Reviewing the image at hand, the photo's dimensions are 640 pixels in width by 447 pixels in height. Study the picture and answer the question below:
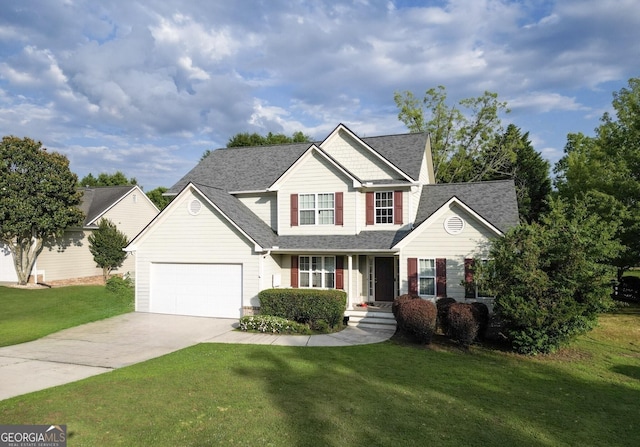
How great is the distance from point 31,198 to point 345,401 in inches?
899

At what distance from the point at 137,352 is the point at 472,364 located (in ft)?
33.0

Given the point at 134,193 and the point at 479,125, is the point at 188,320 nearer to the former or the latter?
the point at 134,193

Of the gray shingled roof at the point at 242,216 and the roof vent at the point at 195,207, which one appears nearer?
the gray shingled roof at the point at 242,216

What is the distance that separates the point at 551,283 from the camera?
13.1 m

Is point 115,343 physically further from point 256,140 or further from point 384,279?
point 256,140

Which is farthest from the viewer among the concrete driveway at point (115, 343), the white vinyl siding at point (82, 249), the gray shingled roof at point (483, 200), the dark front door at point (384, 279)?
the white vinyl siding at point (82, 249)

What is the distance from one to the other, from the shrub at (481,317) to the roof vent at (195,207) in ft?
39.7

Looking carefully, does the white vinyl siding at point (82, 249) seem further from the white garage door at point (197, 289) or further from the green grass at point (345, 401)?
the green grass at point (345, 401)

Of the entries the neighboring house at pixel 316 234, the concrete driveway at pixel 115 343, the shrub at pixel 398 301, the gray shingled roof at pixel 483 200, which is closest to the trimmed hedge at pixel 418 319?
the shrub at pixel 398 301

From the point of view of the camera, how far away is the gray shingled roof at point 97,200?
95.4 ft

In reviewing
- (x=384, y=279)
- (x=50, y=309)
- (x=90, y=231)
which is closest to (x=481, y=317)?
(x=384, y=279)

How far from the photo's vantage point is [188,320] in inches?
725

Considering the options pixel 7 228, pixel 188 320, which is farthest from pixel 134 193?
pixel 188 320

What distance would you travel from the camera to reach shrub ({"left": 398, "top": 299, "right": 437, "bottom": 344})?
1422 cm
